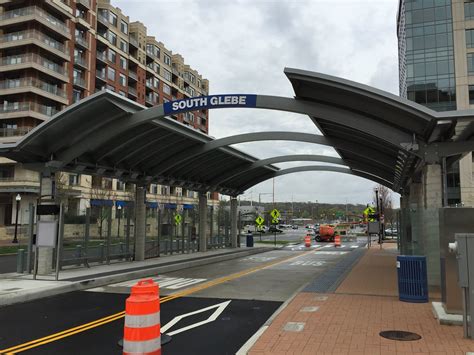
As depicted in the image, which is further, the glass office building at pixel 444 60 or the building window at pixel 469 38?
the building window at pixel 469 38

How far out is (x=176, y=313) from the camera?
9203 millimetres

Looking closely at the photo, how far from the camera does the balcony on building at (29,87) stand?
49.4m

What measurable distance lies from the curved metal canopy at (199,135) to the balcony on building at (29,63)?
1406 inches

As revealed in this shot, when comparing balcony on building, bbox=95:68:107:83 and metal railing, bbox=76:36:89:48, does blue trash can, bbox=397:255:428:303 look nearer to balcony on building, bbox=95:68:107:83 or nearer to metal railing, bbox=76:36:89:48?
metal railing, bbox=76:36:89:48

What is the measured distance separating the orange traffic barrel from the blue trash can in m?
6.47

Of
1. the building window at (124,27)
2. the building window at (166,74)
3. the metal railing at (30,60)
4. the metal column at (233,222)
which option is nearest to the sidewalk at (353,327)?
the metal column at (233,222)

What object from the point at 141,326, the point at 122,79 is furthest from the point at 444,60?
the point at 141,326

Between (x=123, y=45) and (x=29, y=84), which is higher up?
(x=123, y=45)

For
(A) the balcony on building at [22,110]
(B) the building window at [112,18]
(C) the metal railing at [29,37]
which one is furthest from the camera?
(B) the building window at [112,18]

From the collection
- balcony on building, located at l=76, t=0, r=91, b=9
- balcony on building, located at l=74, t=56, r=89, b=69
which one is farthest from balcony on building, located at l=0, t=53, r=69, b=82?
balcony on building, located at l=76, t=0, r=91, b=9

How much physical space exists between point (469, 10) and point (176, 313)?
58428 millimetres

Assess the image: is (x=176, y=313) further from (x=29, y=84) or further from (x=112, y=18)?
(x=112, y=18)

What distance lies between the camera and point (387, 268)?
58.4 ft

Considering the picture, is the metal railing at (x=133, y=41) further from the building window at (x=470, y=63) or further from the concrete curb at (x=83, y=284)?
the concrete curb at (x=83, y=284)
